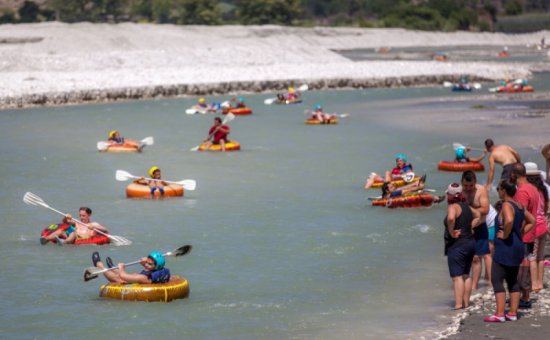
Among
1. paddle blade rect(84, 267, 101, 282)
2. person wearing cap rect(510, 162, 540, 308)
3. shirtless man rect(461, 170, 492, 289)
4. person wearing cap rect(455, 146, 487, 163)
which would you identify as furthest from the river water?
person wearing cap rect(510, 162, 540, 308)

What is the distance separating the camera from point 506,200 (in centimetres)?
1309

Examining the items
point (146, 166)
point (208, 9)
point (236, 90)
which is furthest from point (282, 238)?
point (208, 9)

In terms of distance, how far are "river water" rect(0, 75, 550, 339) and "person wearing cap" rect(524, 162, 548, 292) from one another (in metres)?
1.25

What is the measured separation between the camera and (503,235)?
13.0 meters

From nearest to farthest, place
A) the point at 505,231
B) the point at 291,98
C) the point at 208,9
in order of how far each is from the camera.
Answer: the point at 505,231 < the point at 291,98 < the point at 208,9

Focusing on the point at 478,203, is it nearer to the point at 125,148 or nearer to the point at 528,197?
the point at 528,197

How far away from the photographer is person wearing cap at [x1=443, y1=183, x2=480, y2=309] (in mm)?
13609

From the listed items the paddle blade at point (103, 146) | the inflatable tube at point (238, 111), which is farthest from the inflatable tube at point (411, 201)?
the inflatable tube at point (238, 111)

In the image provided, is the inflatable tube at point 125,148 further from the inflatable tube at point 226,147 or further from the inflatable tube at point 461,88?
the inflatable tube at point 461,88

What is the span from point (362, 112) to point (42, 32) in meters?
47.9

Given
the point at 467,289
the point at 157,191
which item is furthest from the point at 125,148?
the point at 467,289

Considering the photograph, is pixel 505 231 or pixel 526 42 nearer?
pixel 505 231

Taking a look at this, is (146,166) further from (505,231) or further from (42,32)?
(42,32)

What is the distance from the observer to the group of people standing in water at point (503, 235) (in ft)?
42.9
